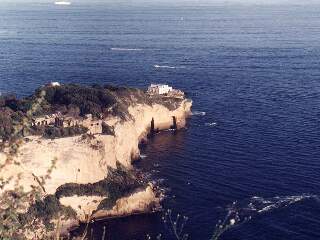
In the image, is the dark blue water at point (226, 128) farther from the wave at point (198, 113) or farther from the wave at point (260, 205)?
the wave at point (198, 113)

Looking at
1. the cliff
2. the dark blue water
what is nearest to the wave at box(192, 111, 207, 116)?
the dark blue water

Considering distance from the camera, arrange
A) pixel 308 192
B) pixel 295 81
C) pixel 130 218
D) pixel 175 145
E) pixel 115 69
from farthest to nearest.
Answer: pixel 115 69 < pixel 295 81 < pixel 175 145 < pixel 308 192 < pixel 130 218

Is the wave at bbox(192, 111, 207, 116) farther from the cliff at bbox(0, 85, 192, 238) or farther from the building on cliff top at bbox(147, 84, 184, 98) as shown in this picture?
the cliff at bbox(0, 85, 192, 238)

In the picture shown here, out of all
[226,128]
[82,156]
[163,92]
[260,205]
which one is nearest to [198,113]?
[163,92]

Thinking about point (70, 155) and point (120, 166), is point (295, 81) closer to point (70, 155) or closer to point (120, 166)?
point (120, 166)

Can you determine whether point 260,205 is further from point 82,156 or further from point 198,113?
point 198,113

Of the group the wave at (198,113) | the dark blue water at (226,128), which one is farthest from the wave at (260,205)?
the wave at (198,113)

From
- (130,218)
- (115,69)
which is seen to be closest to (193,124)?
(130,218)
